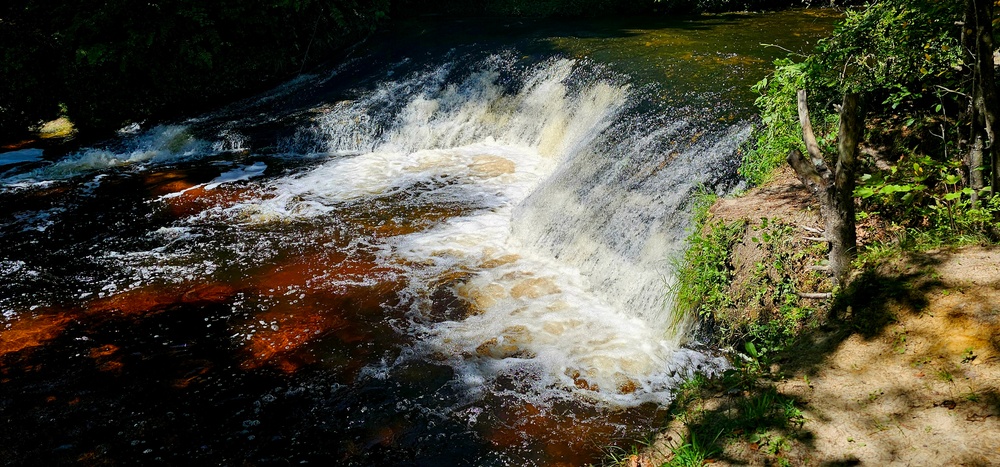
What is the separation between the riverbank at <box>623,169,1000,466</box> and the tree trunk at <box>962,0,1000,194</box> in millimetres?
518

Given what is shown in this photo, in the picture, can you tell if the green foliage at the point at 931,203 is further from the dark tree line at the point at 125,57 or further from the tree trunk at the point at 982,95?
the dark tree line at the point at 125,57

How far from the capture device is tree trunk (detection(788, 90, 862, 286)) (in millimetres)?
3562

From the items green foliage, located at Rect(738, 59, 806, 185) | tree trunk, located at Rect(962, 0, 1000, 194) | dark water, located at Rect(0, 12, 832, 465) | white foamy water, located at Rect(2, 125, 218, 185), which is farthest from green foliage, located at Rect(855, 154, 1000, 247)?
white foamy water, located at Rect(2, 125, 218, 185)

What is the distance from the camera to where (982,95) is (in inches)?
132

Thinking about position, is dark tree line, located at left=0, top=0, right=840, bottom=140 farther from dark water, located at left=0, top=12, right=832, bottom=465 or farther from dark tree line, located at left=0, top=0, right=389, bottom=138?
dark water, located at left=0, top=12, right=832, bottom=465

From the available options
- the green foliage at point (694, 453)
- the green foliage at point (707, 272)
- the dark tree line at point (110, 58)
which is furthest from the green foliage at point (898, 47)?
the dark tree line at point (110, 58)

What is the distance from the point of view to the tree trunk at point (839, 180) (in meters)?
3.56

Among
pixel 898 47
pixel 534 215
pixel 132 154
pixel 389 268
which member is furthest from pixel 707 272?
pixel 132 154

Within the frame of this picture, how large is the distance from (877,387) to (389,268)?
488 centimetres

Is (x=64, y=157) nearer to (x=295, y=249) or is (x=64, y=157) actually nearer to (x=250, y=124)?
(x=250, y=124)

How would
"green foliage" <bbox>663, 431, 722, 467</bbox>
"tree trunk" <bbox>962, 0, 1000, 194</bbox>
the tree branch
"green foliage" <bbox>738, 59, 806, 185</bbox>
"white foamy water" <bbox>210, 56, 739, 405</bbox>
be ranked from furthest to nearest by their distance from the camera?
"white foamy water" <bbox>210, 56, 739, 405</bbox> → "green foliage" <bbox>738, 59, 806, 185</bbox> → the tree branch → "tree trunk" <bbox>962, 0, 1000, 194</bbox> → "green foliage" <bbox>663, 431, 722, 467</bbox>

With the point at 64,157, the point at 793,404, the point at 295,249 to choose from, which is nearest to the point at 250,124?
the point at 64,157

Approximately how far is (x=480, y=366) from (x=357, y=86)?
373 inches

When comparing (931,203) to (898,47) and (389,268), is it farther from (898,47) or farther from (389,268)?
(389,268)
